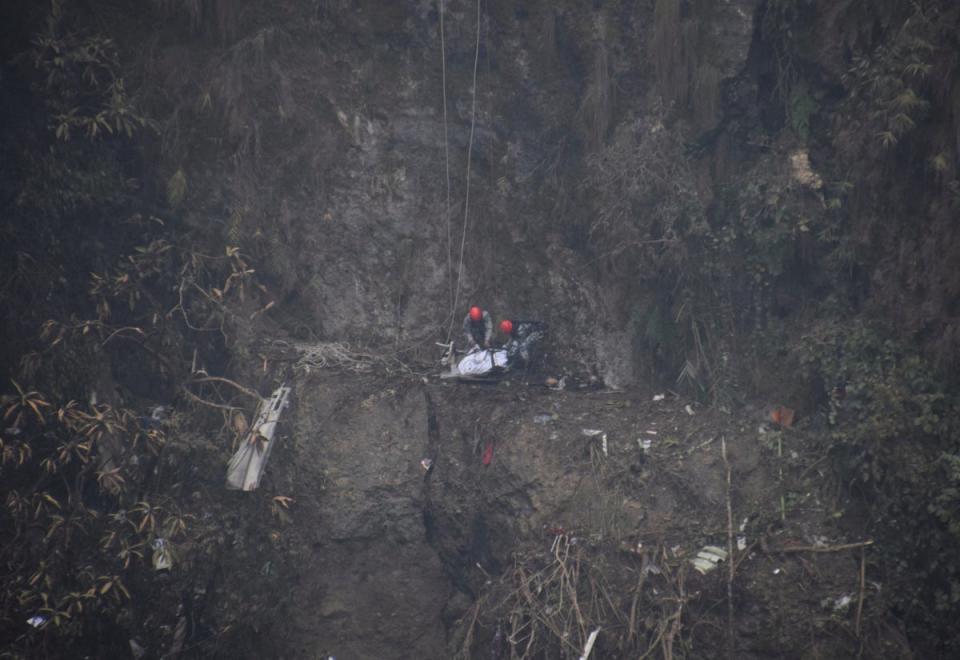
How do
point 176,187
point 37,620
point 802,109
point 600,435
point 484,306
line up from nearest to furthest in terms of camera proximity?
point 37,620 → point 802,109 → point 600,435 → point 176,187 → point 484,306

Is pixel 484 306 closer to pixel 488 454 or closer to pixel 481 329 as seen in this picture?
pixel 481 329

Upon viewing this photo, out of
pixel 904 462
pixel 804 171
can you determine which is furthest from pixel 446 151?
pixel 904 462

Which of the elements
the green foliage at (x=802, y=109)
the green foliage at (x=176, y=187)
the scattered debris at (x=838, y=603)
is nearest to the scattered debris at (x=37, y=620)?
the green foliage at (x=176, y=187)

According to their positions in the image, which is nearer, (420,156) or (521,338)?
(521,338)

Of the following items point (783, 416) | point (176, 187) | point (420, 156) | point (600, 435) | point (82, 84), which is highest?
point (82, 84)

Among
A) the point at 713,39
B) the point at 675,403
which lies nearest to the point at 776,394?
the point at 675,403

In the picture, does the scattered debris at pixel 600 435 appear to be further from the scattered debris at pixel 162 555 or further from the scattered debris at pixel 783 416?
the scattered debris at pixel 162 555

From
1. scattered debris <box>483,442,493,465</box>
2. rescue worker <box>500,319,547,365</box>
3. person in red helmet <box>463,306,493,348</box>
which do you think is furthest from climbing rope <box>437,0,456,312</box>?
scattered debris <box>483,442,493,465</box>
